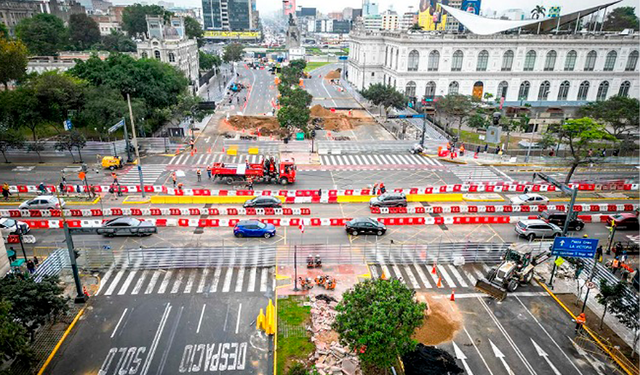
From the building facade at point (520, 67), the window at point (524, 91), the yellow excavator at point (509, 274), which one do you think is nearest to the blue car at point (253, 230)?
the yellow excavator at point (509, 274)

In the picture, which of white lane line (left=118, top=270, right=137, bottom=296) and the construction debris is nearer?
the construction debris

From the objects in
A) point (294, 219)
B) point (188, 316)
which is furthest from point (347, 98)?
point (188, 316)

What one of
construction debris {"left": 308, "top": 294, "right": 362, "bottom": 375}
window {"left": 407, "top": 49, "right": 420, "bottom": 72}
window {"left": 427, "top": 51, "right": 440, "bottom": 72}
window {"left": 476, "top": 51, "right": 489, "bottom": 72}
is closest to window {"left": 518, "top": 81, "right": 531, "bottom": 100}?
window {"left": 476, "top": 51, "right": 489, "bottom": 72}

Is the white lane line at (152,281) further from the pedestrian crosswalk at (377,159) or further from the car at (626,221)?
the car at (626,221)

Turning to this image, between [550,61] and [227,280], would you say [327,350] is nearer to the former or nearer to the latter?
[227,280]

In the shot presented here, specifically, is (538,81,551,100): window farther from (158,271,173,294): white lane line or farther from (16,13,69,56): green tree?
(16,13,69,56): green tree

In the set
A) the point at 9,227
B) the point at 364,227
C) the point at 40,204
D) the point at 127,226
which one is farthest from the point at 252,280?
the point at 40,204

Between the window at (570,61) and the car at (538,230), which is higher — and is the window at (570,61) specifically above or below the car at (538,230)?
above
